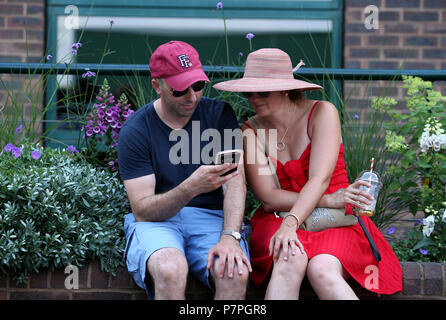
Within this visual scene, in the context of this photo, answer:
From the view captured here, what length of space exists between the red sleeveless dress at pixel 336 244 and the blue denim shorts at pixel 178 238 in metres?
0.12

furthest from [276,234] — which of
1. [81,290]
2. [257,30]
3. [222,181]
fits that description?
[257,30]

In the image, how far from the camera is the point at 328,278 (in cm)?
264

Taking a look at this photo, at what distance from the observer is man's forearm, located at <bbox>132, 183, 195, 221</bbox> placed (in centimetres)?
278

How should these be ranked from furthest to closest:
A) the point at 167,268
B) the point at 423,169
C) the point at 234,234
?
the point at 423,169, the point at 234,234, the point at 167,268

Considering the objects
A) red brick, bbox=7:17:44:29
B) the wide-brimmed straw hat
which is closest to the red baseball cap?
the wide-brimmed straw hat

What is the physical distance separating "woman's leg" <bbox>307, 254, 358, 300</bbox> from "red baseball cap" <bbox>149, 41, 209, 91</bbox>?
1049mm

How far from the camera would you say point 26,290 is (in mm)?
2994

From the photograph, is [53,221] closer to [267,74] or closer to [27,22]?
[267,74]

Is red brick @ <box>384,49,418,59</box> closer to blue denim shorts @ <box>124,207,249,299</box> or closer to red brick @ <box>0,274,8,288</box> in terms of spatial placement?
blue denim shorts @ <box>124,207,249,299</box>

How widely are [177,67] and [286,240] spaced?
3.30 feet

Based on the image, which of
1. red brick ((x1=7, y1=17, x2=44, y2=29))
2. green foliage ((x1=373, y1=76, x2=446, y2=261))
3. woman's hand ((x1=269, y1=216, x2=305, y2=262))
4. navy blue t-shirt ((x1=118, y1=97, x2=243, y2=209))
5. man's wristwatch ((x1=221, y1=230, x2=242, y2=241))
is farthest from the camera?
red brick ((x1=7, y1=17, x2=44, y2=29))

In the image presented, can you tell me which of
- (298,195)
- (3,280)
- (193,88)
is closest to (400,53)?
(298,195)

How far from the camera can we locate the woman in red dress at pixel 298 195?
2.70m

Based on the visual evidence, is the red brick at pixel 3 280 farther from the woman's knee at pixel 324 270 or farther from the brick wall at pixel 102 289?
the woman's knee at pixel 324 270
